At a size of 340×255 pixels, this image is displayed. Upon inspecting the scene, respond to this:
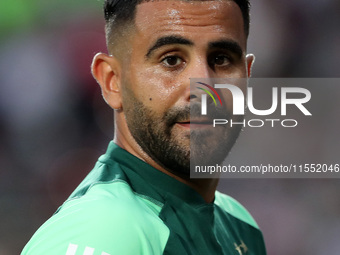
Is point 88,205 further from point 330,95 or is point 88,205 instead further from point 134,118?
point 330,95

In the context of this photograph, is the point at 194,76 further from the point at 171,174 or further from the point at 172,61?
the point at 171,174

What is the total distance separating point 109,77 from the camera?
6.66 feet

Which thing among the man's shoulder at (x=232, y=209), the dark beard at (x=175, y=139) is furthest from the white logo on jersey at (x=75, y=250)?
the man's shoulder at (x=232, y=209)

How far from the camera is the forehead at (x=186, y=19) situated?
70.6 inches

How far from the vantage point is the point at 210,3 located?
1877 millimetres

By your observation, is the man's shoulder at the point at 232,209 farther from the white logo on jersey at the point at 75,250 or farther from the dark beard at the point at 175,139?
the white logo on jersey at the point at 75,250

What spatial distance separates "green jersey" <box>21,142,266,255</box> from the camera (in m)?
1.41

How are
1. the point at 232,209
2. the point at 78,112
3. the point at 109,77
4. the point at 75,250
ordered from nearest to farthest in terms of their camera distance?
the point at 75,250 < the point at 109,77 < the point at 232,209 < the point at 78,112

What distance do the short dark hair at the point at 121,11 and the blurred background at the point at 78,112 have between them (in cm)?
420

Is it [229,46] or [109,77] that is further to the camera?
[109,77]

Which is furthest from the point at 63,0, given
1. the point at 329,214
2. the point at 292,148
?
the point at 329,214

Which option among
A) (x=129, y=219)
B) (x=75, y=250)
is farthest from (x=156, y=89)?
(x=75, y=250)

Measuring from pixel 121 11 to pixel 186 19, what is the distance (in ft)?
0.95

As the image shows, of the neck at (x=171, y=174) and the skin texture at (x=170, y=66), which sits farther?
the neck at (x=171, y=174)
